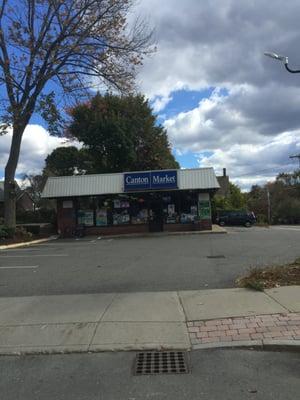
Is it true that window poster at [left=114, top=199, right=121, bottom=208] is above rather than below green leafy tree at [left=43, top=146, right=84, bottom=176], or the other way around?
below

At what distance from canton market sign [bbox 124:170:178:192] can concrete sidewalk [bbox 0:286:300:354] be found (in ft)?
80.7

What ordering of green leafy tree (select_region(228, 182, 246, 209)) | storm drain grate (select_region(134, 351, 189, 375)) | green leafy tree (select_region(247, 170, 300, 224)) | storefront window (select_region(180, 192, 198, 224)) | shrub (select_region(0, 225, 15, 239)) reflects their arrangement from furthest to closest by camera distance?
green leafy tree (select_region(247, 170, 300, 224))
green leafy tree (select_region(228, 182, 246, 209))
storefront window (select_region(180, 192, 198, 224))
shrub (select_region(0, 225, 15, 239))
storm drain grate (select_region(134, 351, 189, 375))

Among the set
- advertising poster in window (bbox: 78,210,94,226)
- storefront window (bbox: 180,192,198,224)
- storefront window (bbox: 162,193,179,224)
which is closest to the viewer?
storefront window (bbox: 180,192,198,224)

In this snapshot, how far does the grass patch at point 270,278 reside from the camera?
33.4 feet

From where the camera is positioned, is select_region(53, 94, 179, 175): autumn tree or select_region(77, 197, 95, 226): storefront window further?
select_region(53, 94, 179, 175): autumn tree

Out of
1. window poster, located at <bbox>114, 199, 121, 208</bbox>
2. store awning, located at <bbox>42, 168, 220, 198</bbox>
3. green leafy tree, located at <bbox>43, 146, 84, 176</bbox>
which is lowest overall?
window poster, located at <bbox>114, 199, 121, 208</bbox>

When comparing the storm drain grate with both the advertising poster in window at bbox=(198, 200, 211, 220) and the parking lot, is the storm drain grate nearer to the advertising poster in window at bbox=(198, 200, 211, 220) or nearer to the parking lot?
the parking lot

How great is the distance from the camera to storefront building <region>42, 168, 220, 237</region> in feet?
115

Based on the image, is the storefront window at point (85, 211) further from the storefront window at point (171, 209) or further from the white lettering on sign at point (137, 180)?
the storefront window at point (171, 209)

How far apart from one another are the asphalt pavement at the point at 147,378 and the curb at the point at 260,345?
0.35 feet

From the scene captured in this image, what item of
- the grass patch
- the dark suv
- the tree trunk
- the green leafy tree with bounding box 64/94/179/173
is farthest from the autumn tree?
the grass patch

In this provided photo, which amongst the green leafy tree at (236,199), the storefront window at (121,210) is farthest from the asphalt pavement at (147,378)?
the green leafy tree at (236,199)

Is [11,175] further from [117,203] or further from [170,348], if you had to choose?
[170,348]

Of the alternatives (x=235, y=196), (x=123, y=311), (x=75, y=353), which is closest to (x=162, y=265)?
(x=123, y=311)
